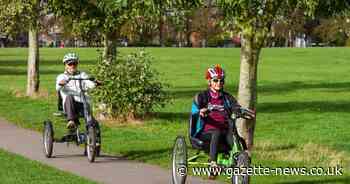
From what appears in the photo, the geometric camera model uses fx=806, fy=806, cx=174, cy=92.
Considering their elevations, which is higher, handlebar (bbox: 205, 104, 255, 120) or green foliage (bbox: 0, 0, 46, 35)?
green foliage (bbox: 0, 0, 46, 35)

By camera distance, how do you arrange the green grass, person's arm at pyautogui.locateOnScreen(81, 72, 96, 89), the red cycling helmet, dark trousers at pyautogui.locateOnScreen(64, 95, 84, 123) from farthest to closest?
person's arm at pyautogui.locateOnScreen(81, 72, 96, 89), dark trousers at pyautogui.locateOnScreen(64, 95, 84, 123), the green grass, the red cycling helmet

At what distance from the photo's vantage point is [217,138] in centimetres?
919

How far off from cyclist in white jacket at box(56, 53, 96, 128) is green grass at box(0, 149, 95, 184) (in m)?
0.95

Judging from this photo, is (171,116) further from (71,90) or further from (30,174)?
(30,174)

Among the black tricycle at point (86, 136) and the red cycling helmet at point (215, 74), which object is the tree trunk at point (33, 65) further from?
the red cycling helmet at point (215, 74)

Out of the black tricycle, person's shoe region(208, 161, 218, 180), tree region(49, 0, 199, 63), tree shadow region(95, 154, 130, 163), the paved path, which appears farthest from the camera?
tree region(49, 0, 199, 63)

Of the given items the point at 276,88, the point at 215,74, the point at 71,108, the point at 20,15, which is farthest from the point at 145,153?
→ the point at 276,88

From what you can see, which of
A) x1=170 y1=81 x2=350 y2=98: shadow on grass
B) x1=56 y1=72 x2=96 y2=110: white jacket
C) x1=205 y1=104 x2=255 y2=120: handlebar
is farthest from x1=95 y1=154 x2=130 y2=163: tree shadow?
x1=170 y1=81 x2=350 y2=98: shadow on grass

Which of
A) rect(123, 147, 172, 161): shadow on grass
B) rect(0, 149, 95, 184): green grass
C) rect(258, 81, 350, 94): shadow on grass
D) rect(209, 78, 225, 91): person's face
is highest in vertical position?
rect(209, 78, 225, 91): person's face

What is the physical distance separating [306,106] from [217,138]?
16.5 m

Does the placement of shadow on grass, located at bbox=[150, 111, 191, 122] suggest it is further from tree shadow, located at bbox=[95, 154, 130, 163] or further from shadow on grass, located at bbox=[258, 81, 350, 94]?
shadow on grass, located at bbox=[258, 81, 350, 94]

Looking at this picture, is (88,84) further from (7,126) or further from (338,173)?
(7,126)

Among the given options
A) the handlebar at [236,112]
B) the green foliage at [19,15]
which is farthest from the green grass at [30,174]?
the green foliage at [19,15]

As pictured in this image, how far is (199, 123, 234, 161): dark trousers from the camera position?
30.1 feet
